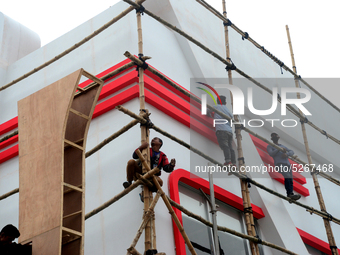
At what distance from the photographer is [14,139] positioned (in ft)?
28.0

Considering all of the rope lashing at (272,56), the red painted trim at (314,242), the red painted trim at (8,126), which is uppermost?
the rope lashing at (272,56)

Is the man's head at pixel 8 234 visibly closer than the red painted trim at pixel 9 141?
Yes

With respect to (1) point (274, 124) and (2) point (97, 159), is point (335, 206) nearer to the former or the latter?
(1) point (274, 124)

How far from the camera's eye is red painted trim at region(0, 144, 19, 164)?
8234mm

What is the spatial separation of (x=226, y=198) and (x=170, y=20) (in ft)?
12.1

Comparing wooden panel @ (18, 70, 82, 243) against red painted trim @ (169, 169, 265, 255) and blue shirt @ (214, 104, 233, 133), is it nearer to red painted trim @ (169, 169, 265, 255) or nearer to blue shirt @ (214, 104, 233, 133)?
red painted trim @ (169, 169, 265, 255)

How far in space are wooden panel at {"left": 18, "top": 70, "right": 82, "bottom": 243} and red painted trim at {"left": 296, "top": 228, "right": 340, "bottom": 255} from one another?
547 centimetres

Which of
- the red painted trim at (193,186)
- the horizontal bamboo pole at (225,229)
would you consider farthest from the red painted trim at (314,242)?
the horizontal bamboo pole at (225,229)

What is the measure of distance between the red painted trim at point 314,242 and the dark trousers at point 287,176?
0.78 metres

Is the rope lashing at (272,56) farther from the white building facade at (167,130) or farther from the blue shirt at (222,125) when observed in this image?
the blue shirt at (222,125)

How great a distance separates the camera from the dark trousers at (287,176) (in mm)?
8758

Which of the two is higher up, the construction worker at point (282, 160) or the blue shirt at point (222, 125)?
the blue shirt at point (222, 125)

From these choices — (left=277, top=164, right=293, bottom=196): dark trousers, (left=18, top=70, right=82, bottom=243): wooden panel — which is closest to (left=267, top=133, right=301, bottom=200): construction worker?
(left=277, top=164, right=293, bottom=196): dark trousers

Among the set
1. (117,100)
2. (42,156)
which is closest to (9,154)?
(117,100)
